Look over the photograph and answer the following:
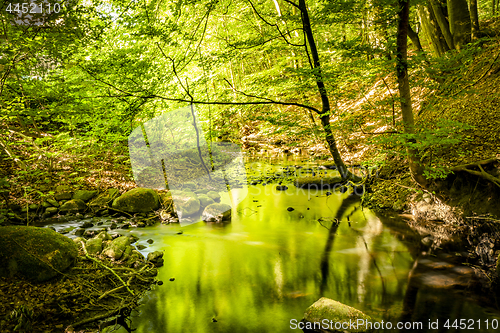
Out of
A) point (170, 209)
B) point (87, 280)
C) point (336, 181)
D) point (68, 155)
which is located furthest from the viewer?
point (336, 181)

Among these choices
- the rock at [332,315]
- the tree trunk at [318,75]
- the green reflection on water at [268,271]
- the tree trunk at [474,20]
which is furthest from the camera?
the tree trunk at [474,20]

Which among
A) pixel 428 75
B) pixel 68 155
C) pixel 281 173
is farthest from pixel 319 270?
pixel 68 155

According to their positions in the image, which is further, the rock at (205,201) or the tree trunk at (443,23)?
the rock at (205,201)

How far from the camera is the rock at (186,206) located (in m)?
7.81

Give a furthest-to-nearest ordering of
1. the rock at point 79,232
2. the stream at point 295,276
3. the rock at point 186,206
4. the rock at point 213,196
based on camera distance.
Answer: the rock at point 213,196 < the rock at point 186,206 < the rock at point 79,232 < the stream at point 295,276

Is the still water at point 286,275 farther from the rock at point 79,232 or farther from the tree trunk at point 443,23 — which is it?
the tree trunk at point 443,23

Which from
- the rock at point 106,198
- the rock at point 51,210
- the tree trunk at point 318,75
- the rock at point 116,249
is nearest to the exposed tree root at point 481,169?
the tree trunk at point 318,75

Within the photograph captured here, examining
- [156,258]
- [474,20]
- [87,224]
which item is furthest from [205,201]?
[474,20]

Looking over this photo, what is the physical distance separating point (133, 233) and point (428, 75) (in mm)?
7315

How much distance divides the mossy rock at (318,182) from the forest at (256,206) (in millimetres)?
77

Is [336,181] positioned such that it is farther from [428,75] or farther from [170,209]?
[170,209]

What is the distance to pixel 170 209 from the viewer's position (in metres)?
7.97

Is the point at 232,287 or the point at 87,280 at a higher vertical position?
the point at 87,280

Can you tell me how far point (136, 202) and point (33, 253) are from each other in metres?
4.17
